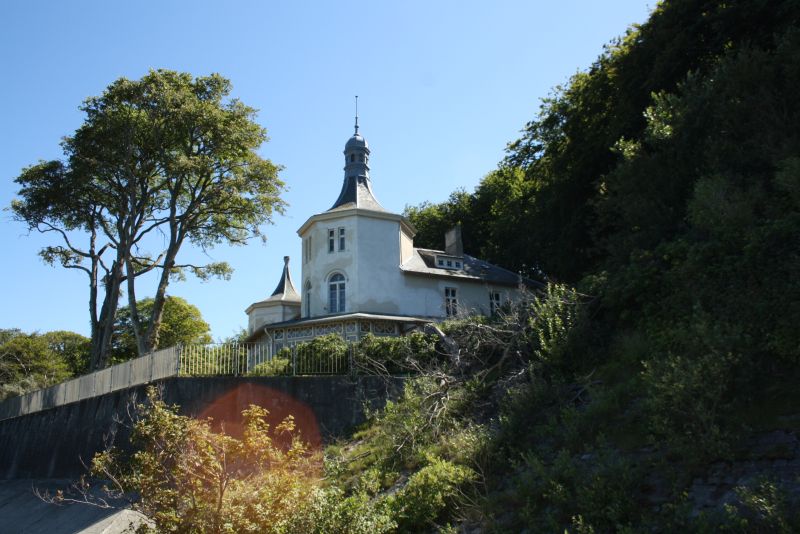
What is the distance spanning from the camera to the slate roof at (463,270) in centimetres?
3278

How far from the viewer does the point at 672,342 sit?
1235 centimetres

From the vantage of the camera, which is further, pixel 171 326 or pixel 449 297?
pixel 171 326

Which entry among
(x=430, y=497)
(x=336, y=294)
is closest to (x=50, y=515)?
(x=430, y=497)

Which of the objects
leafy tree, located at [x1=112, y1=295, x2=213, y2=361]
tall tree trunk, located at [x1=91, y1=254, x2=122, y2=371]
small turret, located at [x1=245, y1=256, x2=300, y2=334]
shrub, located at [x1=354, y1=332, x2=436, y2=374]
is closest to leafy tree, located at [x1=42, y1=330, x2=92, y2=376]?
leafy tree, located at [x1=112, y1=295, x2=213, y2=361]

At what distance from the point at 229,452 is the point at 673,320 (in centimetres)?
818

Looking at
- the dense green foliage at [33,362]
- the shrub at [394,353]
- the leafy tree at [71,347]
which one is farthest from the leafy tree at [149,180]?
the leafy tree at [71,347]

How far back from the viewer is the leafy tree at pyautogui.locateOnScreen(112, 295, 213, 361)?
55506mm

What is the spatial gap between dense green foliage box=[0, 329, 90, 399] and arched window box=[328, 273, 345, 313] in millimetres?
27644

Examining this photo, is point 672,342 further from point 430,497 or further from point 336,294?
point 336,294

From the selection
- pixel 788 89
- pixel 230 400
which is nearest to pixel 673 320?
pixel 788 89

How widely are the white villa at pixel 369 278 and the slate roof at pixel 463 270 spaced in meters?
0.05

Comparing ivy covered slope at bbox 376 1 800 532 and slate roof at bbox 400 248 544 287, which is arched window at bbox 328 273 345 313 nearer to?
slate roof at bbox 400 248 544 287

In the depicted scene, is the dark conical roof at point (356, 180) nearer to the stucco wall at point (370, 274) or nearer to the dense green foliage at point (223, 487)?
the stucco wall at point (370, 274)

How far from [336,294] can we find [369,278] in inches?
67.2
